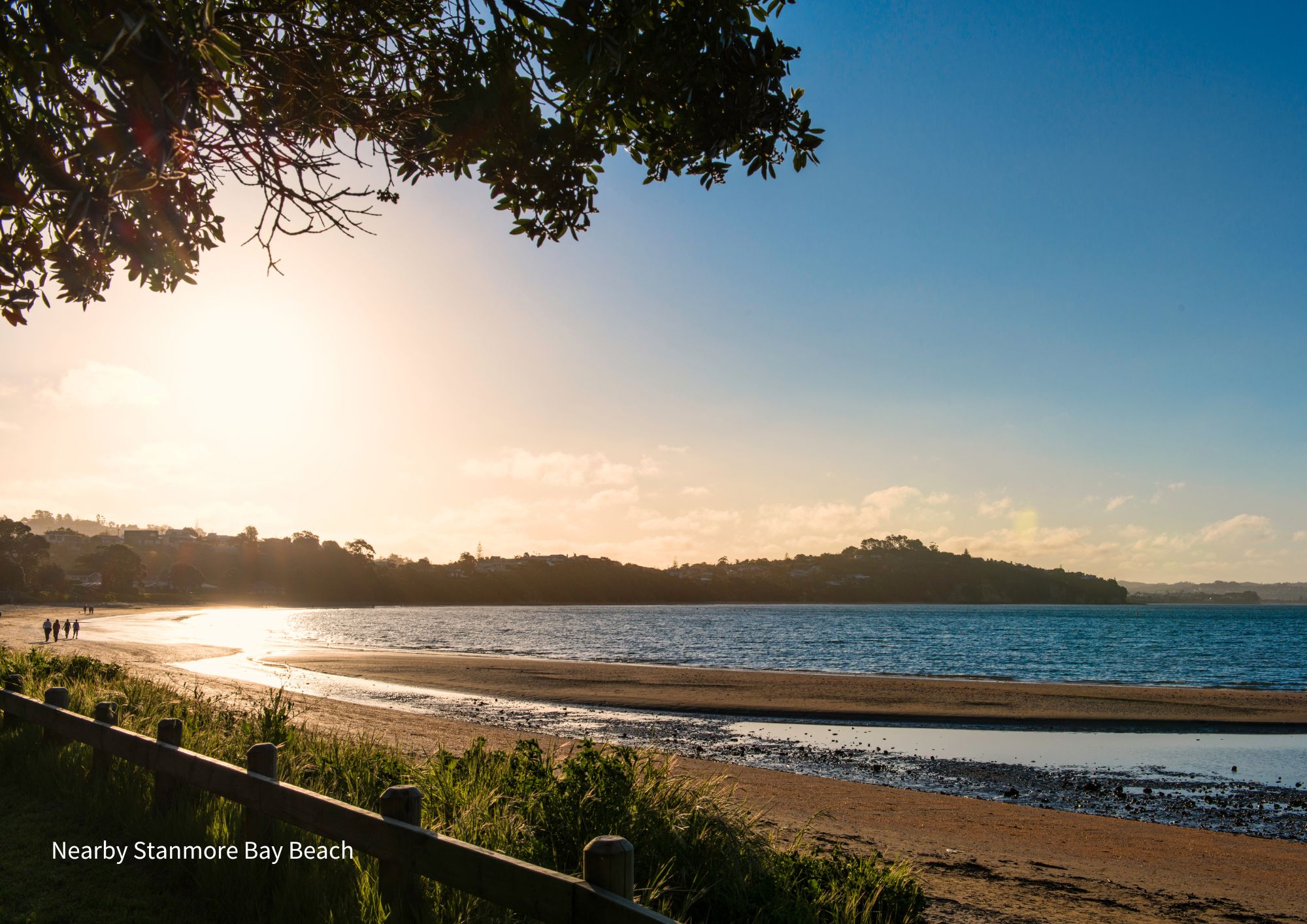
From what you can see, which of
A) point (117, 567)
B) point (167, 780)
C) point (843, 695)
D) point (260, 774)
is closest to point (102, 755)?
point (167, 780)

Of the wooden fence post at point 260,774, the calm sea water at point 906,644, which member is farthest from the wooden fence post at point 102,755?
the calm sea water at point 906,644

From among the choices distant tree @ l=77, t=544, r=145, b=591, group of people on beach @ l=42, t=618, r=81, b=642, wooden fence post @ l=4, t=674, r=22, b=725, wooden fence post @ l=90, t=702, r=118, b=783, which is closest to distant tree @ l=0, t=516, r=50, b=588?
distant tree @ l=77, t=544, r=145, b=591

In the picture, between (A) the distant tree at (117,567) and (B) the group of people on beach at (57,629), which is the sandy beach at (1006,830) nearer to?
(B) the group of people on beach at (57,629)

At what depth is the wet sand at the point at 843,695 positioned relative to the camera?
23906 mm

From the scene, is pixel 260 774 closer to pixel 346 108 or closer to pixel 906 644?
pixel 346 108

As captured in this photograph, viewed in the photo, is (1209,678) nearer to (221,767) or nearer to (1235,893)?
(1235,893)

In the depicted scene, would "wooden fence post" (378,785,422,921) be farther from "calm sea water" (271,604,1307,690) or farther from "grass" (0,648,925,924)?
"calm sea water" (271,604,1307,690)

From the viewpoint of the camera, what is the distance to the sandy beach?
799 centimetres

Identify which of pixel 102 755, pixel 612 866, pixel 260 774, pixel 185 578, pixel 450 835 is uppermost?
pixel 612 866

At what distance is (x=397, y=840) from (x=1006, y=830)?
9.79 m

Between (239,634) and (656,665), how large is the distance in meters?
44.3

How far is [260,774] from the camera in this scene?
495cm

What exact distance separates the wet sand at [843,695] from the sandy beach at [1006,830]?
163mm

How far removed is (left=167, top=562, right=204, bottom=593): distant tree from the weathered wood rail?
6708 inches
